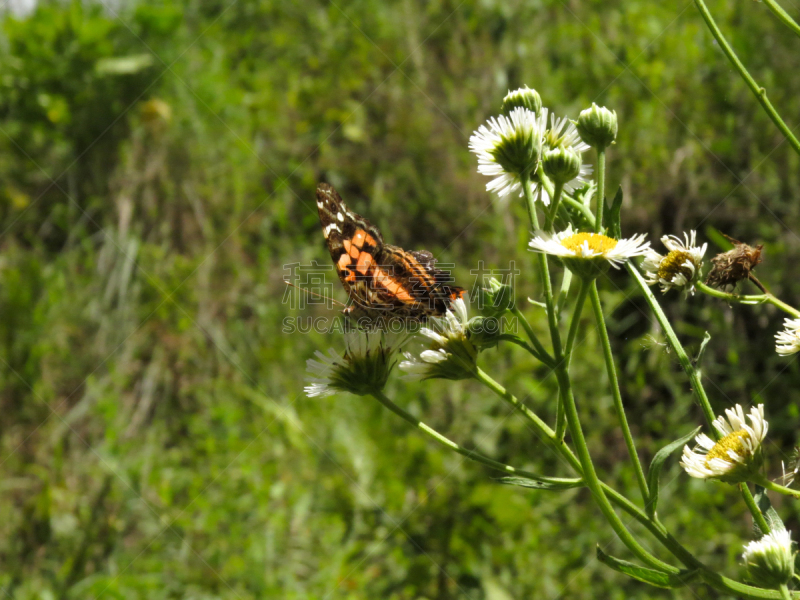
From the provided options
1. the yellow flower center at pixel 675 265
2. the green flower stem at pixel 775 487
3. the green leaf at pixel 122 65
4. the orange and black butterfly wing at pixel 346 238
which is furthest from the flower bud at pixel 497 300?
the green leaf at pixel 122 65

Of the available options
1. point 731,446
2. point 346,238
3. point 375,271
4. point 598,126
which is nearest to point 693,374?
point 731,446

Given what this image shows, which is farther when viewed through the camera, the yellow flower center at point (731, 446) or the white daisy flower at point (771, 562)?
the yellow flower center at point (731, 446)

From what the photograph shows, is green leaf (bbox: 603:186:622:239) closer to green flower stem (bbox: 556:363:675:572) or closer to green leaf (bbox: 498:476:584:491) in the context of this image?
green flower stem (bbox: 556:363:675:572)

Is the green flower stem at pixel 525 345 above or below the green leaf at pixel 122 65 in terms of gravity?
below

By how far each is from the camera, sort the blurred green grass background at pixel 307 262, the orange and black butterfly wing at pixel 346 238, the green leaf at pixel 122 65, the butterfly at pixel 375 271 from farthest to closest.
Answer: the green leaf at pixel 122 65 → the blurred green grass background at pixel 307 262 → the orange and black butterfly wing at pixel 346 238 → the butterfly at pixel 375 271

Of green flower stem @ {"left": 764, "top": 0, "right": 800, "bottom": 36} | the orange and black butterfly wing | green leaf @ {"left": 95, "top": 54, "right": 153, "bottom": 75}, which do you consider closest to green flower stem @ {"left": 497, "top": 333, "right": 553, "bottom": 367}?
green flower stem @ {"left": 764, "top": 0, "right": 800, "bottom": 36}

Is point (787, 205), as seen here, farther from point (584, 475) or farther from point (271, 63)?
point (271, 63)

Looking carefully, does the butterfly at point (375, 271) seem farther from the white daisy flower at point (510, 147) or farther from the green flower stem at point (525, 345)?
the green flower stem at point (525, 345)

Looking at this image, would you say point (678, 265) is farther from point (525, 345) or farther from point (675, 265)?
point (525, 345)
